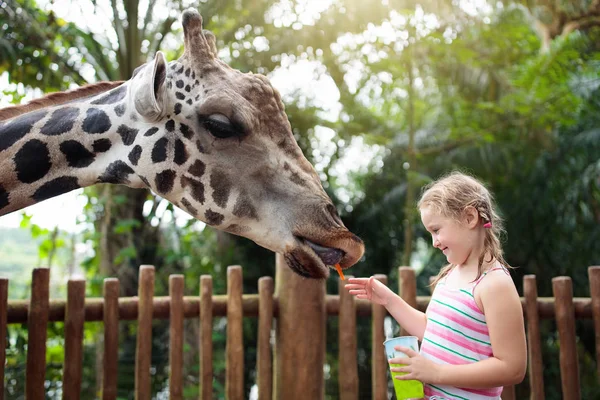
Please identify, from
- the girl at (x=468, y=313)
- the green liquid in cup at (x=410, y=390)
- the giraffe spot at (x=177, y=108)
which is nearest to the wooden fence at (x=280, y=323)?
the giraffe spot at (x=177, y=108)

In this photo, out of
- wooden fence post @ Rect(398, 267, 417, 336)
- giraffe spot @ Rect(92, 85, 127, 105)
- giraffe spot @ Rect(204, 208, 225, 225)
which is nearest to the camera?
giraffe spot @ Rect(204, 208, 225, 225)

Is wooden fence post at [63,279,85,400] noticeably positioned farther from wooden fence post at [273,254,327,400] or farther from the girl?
the girl

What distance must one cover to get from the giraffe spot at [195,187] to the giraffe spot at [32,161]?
48 cm

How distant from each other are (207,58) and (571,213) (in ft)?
18.6

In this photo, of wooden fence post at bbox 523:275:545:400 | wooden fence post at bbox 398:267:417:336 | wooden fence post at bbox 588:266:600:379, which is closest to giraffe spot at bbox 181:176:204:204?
wooden fence post at bbox 398:267:417:336

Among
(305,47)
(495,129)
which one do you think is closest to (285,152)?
(305,47)

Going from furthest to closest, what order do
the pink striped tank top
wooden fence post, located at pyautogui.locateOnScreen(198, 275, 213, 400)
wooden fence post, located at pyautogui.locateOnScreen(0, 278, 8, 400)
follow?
wooden fence post, located at pyautogui.locateOnScreen(198, 275, 213, 400), wooden fence post, located at pyautogui.locateOnScreen(0, 278, 8, 400), the pink striped tank top

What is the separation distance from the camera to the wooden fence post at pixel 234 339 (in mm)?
2932

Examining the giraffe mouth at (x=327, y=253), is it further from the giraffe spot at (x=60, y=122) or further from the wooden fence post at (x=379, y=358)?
the wooden fence post at (x=379, y=358)

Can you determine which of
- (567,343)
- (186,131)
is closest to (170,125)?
(186,131)

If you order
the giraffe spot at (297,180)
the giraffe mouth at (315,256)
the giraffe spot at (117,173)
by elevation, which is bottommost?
the giraffe mouth at (315,256)

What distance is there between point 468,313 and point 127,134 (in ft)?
4.03

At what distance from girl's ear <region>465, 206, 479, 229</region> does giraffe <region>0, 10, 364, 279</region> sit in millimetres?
327

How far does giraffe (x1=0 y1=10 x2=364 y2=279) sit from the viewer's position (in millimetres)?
1723
